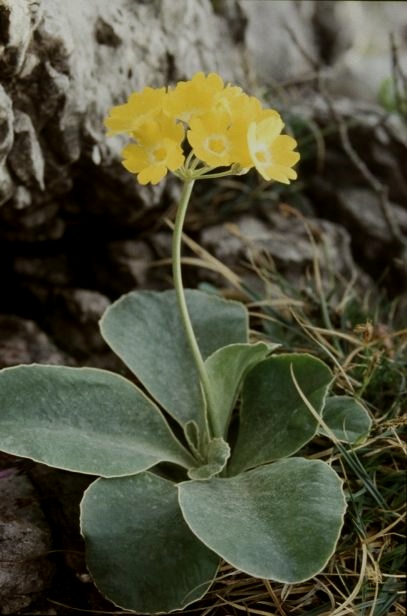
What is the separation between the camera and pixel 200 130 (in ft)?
3.35

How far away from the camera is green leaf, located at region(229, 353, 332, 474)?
1.19m

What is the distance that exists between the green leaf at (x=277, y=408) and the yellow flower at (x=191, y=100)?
41 centimetres

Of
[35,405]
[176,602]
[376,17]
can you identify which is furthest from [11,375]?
[376,17]

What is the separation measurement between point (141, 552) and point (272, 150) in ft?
1.86

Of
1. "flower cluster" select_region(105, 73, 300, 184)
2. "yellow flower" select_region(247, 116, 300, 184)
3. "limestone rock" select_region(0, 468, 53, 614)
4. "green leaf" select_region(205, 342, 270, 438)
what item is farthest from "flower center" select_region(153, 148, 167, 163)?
"limestone rock" select_region(0, 468, 53, 614)

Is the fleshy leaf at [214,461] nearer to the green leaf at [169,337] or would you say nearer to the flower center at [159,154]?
the green leaf at [169,337]

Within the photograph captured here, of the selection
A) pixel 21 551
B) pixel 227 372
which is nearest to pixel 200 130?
pixel 227 372

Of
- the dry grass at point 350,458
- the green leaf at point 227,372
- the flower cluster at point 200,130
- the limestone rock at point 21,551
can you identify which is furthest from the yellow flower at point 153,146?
the limestone rock at point 21,551

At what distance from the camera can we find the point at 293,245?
1769 mm

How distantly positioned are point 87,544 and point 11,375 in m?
0.27

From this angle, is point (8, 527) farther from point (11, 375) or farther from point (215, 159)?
point (215, 159)

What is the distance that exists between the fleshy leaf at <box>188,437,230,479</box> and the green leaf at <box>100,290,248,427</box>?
0.36ft

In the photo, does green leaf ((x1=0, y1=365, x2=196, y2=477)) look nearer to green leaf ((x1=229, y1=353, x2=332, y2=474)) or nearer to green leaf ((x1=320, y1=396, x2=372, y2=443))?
green leaf ((x1=229, y1=353, x2=332, y2=474))

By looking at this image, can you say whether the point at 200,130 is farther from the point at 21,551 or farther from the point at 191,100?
the point at 21,551
